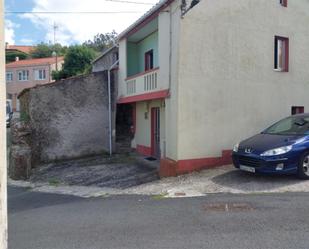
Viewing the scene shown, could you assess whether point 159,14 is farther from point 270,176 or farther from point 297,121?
point 270,176

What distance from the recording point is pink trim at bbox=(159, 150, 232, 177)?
10.7 m

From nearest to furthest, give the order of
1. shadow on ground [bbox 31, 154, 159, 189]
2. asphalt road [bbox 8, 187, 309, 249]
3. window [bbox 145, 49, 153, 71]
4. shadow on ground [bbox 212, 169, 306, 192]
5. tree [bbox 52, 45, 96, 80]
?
asphalt road [bbox 8, 187, 309, 249]
shadow on ground [bbox 212, 169, 306, 192]
shadow on ground [bbox 31, 154, 159, 189]
window [bbox 145, 49, 153, 71]
tree [bbox 52, 45, 96, 80]

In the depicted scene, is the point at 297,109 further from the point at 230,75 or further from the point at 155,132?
the point at 155,132

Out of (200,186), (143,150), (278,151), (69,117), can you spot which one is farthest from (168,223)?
(69,117)

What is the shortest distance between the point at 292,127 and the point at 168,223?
558 cm

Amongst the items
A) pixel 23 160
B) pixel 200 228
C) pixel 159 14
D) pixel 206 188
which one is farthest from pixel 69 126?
pixel 200 228

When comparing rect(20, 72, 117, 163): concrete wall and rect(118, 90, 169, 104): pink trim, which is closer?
rect(118, 90, 169, 104): pink trim

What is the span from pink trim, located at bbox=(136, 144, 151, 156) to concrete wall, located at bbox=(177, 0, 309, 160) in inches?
188

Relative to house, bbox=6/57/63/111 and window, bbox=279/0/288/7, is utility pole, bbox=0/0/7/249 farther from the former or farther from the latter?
house, bbox=6/57/63/111

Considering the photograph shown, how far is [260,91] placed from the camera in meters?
12.0

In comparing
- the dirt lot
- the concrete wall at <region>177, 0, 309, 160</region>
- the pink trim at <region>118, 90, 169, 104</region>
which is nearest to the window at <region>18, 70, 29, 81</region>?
the pink trim at <region>118, 90, 169, 104</region>

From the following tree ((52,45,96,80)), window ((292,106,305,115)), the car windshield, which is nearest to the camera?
the car windshield

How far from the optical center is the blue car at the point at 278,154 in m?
8.88

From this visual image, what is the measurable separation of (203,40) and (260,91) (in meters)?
2.70
